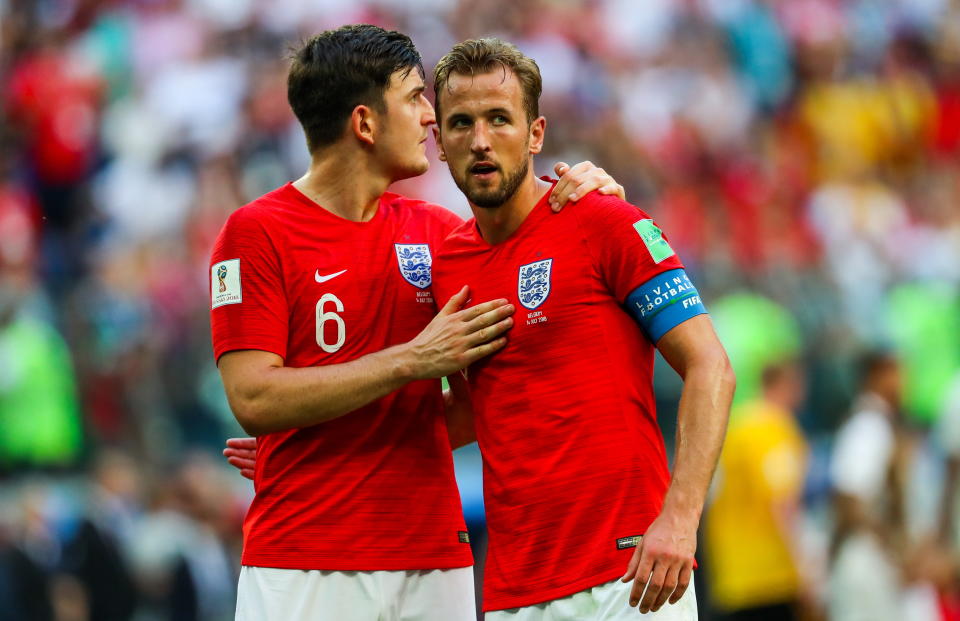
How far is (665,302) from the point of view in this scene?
14.2 feet

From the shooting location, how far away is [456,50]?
15.2 ft

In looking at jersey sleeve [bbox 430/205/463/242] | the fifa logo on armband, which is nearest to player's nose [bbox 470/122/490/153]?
jersey sleeve [bbox 430/205/463/242]

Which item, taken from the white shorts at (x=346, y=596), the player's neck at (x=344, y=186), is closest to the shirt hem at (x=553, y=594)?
the white shorts at (x=346, y=596)

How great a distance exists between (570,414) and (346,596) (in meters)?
0.93

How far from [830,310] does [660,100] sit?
3.50 metres

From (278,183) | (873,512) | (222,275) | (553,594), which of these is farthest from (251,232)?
(278,183)

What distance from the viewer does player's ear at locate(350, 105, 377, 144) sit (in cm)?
499

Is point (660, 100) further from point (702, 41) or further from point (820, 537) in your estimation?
point (820, 537)

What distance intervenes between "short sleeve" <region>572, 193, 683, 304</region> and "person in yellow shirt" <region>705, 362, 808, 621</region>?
4.84 m

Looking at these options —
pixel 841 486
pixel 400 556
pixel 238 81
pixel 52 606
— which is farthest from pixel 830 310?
pixel 400 556

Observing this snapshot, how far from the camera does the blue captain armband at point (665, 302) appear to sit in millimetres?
4324

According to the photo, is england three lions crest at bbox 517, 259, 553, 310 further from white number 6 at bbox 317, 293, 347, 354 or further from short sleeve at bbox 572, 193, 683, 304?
white number 6 at bbox 317, 293, 347, 354

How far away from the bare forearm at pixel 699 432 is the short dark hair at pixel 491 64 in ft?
3.34

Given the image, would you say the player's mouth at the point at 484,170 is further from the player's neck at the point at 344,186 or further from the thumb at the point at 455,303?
the player's neck at the point at 344,186
